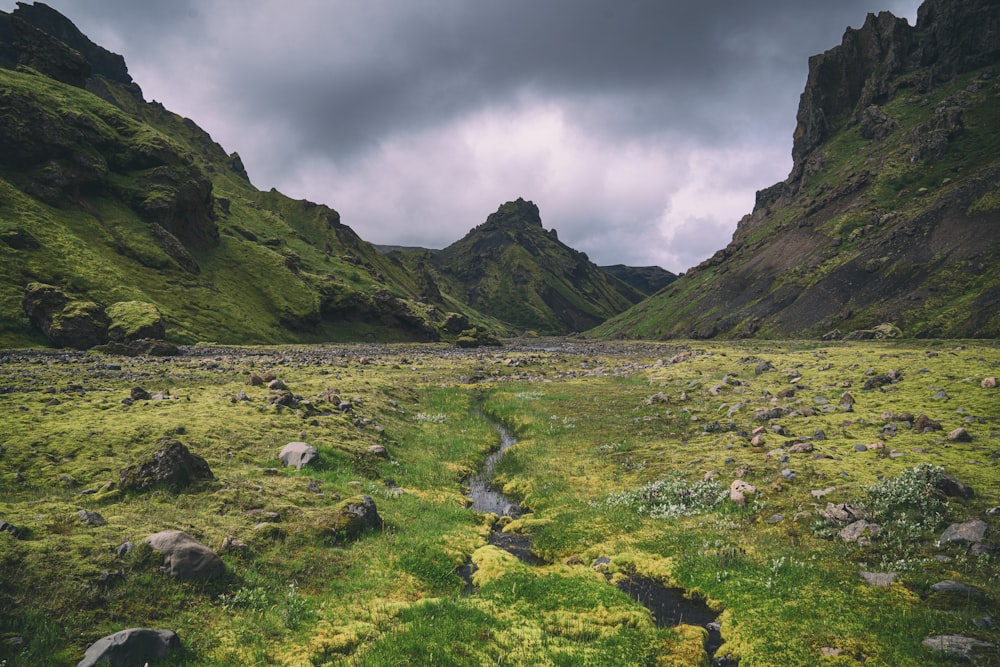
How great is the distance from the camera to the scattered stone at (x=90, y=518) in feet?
33.9

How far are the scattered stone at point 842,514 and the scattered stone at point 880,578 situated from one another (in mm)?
2704

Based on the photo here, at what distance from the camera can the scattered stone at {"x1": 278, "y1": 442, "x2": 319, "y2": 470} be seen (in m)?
17.9

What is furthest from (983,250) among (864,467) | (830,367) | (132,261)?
(132,261)

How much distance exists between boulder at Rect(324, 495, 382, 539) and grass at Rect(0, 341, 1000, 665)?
1.55ft

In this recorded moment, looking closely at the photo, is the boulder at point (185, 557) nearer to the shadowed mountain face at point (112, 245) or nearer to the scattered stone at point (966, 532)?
the scattered stone at point (966, 532)

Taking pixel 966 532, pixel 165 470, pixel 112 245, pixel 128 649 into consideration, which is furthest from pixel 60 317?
pixel 966 532

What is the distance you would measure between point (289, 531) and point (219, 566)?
267 cm

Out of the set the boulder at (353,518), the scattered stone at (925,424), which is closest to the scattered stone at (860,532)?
the scattered stone at (925,424)

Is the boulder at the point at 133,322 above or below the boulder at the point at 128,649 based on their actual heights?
above

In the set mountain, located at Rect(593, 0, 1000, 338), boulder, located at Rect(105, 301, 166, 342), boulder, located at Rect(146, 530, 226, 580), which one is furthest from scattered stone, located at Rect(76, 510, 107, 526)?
mountain, located at Rect(593, 0, 1000, 338)

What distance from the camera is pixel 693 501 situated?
1720cm

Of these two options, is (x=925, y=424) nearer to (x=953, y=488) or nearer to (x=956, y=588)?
(x=953, y=488)

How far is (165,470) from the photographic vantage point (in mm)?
13234

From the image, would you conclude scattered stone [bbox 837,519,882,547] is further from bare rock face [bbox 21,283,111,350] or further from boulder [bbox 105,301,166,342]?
boulder [bbox 105,301,166,342]
